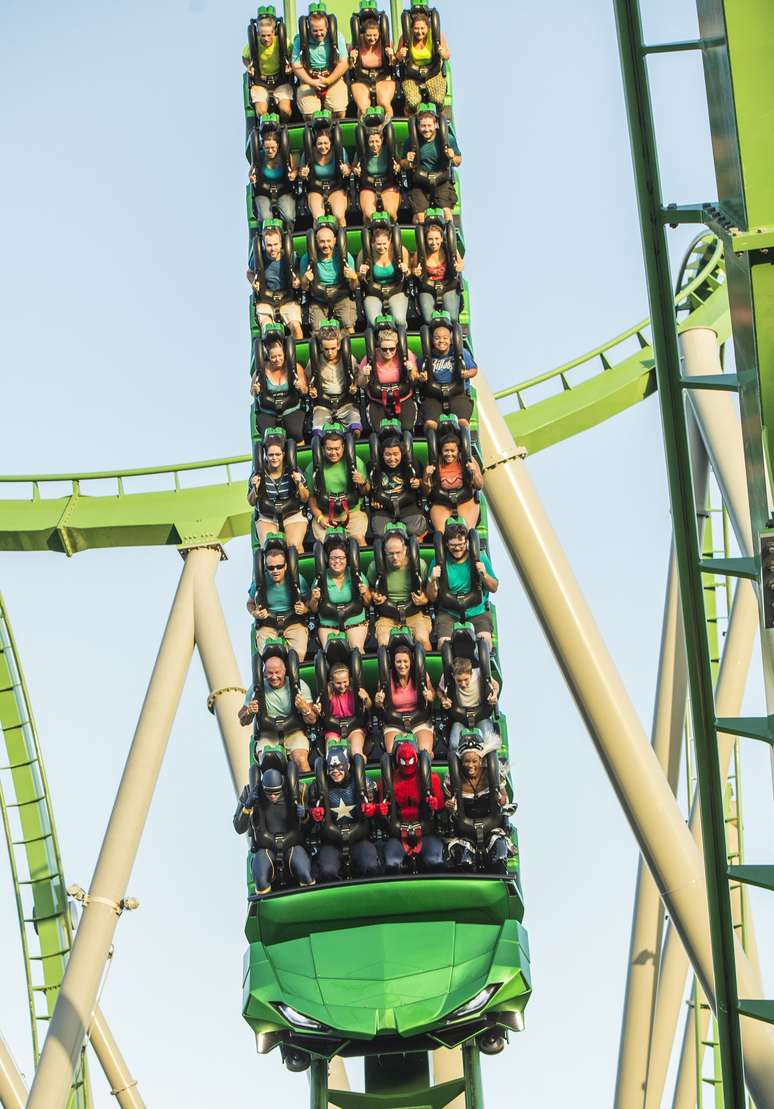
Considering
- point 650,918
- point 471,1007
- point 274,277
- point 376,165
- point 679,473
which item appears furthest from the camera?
point 650,918

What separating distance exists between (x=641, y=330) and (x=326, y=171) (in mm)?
3522

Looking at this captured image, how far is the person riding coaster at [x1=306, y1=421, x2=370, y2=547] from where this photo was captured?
7461 mm

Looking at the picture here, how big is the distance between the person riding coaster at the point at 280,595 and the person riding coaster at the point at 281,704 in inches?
8.7

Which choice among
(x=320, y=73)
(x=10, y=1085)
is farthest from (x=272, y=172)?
(x=10, y=1085)

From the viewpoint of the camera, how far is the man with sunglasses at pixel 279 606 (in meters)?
7.28

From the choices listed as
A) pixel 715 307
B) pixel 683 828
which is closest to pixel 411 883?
pixel 683 828

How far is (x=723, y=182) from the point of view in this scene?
4230mm

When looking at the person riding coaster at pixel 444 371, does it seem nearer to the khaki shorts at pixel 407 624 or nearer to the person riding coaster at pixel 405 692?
the khaki shorts at pixel 407 624

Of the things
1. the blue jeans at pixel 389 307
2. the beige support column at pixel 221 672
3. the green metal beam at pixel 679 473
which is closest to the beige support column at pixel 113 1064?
the beige support column at pixel 221 672

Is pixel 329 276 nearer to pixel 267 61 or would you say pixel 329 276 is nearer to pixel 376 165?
pixel 376 165

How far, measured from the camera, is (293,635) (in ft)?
24.0

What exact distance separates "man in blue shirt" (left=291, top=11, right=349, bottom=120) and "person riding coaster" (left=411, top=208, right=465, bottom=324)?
896 mm

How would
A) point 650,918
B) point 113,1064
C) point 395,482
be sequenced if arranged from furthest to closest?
point 113,1064
point 650,918
point 395,482

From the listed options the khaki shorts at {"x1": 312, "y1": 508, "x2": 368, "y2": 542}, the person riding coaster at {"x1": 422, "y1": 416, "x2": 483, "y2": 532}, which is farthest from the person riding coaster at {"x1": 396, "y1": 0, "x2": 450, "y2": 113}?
the khaki shorts at {"x1": 312, "y1": 508, "x2": 368, "y2": 542}
